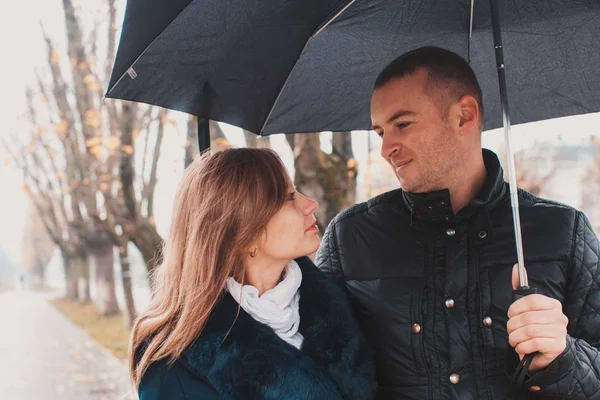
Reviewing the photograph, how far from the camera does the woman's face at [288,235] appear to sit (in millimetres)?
2771

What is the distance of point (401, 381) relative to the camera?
8.84 feet

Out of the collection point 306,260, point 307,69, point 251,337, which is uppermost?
point 307,69

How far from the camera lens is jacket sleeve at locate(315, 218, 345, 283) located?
10.1 feet

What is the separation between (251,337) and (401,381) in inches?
24.7

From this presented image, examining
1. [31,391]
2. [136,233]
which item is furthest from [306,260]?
[31,391]

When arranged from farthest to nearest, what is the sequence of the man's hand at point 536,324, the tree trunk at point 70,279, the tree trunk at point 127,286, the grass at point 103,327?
1. the tree trunk at point 70,279
2. the grass at point 103,327
3. the tree trunk at point 127,286
4. the man's hand at point 536,324

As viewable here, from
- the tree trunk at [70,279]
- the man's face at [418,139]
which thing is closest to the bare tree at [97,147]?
the man's face at [418,139]

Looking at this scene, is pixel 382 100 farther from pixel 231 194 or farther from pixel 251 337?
pixel 251 337

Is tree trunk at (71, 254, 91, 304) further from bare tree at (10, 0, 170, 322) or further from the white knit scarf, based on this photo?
the white knit scarf

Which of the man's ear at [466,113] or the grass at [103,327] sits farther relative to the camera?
the grass at [103,327]

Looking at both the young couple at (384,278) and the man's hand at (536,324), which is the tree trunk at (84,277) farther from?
the man's hand at (536,324)

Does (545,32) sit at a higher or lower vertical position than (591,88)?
higher

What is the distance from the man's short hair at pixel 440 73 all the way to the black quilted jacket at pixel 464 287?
33 cm

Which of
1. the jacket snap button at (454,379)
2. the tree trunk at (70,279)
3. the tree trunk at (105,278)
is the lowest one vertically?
the tree trunk at (70,279)
